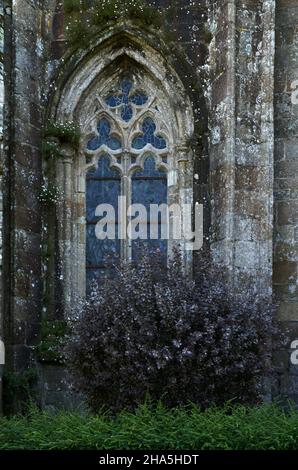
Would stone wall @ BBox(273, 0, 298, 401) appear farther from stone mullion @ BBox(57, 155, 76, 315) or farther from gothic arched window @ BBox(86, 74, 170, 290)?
stone mullion @ BBox(57, 155, 76, 315)

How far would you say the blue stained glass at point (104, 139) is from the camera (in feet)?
36.2

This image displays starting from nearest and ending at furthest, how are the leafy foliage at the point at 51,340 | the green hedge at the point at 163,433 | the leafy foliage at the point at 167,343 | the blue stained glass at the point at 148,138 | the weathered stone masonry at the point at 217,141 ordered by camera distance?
the green hedge at the point at 163,433 < the leafy foliage at the point at 167,343 < the weathered stone masonry at the point at 217,141 < the leafy foliage at the point at 51,340 < the blue stained glass at the point at 148,138

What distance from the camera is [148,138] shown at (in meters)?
11.0

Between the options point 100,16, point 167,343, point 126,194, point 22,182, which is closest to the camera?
point 167,343

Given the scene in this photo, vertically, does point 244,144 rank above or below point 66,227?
above

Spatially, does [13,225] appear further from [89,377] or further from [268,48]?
[268,48]

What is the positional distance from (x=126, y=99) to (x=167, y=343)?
384 cm

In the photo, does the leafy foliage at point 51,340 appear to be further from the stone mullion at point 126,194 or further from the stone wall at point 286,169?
the stone wall at point 286,169

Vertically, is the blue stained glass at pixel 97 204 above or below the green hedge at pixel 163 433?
above

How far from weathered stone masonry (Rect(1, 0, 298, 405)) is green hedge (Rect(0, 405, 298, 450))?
3.07m

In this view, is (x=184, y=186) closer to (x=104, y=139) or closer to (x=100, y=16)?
(x=104, y=139)

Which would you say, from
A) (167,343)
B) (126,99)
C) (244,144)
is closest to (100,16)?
(126,99)

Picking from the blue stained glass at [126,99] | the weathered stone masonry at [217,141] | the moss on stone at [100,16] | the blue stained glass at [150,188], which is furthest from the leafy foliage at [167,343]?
the moss on stone at [100,16]

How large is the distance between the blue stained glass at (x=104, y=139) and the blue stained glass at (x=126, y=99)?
0.24m
